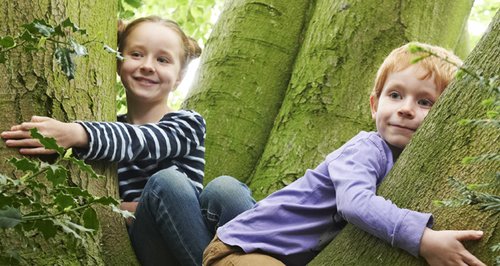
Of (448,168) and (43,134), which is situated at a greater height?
(448,168)

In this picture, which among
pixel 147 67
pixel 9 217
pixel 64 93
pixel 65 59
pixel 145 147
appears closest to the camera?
pixel 9 217

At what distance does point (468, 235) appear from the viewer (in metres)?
1.51

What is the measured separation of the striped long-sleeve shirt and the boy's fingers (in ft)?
3.50

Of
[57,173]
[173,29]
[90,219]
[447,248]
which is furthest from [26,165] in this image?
[173,29]

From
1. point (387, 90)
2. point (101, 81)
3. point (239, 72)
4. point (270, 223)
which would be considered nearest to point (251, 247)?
point (270, 223)

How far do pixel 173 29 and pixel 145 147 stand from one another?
1.88 feet

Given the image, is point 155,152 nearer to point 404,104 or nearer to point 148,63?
point 148,63

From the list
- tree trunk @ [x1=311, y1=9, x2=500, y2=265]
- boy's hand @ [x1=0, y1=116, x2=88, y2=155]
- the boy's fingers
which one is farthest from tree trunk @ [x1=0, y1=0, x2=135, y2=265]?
the boy's fingers

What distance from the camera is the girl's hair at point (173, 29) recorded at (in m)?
2.76

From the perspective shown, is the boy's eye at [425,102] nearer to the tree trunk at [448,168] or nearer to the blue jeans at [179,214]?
the tree trunk at [448,168]

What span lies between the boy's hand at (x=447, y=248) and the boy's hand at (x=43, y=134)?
1005 mm

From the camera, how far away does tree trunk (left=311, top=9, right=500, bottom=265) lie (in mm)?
1533

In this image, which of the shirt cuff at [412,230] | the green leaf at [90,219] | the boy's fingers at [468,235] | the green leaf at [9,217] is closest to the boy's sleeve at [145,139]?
the green leaf at [90,219]

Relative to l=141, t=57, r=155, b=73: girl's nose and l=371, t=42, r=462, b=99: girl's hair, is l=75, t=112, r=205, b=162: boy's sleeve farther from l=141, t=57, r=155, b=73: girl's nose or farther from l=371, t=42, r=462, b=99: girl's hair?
l=371, t=42, r=462, b=99: girl's hair
